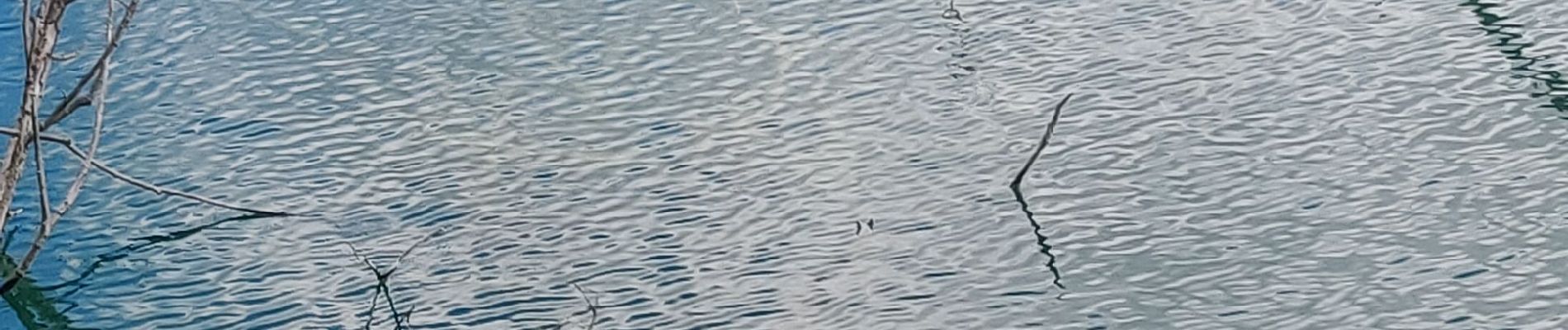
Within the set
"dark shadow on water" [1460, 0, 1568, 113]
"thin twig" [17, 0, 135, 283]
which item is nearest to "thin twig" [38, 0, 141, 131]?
"thin twig" [17, 0, 135, 283]

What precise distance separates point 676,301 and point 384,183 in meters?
0.59

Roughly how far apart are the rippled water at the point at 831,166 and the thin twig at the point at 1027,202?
0.04 ft

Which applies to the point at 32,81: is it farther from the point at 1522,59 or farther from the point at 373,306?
the point at 1522,59

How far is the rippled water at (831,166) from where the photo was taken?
2.50 metres

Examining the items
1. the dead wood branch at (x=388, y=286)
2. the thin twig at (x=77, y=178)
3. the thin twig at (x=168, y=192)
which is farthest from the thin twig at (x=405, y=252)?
the thin twig at (x=77, y=178)

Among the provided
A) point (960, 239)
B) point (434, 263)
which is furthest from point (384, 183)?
point (960, 239)

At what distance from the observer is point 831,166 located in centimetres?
292

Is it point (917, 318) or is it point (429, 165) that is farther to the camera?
point (429, 165)

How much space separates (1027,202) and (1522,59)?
828mm

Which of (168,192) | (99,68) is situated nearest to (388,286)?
(168,192)

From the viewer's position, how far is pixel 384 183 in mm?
2949

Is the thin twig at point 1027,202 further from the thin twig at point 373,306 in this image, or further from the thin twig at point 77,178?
the thin twig at point 77,178

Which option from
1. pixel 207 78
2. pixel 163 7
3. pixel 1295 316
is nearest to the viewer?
pixel 1295 316

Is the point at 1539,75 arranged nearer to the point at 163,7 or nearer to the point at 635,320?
the point at 635,320
